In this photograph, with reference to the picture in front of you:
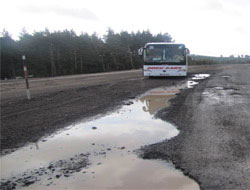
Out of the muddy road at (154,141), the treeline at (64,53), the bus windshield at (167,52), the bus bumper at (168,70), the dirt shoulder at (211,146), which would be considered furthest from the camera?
the treeline at (64,53)

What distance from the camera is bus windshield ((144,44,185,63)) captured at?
18234 millimetres

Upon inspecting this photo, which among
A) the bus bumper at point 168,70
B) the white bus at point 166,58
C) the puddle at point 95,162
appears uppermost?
the white bus at point 166,58

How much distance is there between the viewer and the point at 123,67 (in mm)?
61844

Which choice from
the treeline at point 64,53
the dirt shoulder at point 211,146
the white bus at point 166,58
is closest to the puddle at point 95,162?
the dirt shoulder at point 211,146

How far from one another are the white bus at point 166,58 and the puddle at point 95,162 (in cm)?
1266

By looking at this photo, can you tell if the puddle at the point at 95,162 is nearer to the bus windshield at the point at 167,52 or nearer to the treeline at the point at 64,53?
the bus windshield at the point at 167,52

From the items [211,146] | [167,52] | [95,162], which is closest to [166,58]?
[167,52]

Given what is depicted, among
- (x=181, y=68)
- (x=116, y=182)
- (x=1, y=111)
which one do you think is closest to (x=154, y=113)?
(x=116, y=182)

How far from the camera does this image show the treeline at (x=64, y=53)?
4710 cm

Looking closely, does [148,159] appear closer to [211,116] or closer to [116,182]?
[116,182]

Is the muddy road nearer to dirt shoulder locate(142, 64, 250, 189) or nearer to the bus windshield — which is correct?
dirt shoulder locate(142, 64, 250, 189)

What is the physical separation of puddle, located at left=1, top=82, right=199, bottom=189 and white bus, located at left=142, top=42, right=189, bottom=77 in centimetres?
1266

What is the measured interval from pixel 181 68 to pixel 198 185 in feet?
52.5

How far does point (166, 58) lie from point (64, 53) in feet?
126
